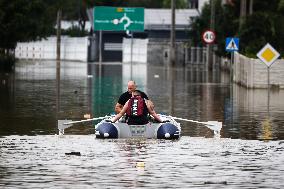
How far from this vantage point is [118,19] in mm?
105875

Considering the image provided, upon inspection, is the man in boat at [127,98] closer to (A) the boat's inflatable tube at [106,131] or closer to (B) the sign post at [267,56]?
(A) the boat's inflatable tube at [106,131]

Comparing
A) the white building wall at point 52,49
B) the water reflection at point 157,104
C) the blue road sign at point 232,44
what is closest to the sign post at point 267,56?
the water reflection at point 157,104

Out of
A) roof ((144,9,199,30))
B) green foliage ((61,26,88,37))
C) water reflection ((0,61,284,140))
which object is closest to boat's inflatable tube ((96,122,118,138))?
water reflection ((0,61,284,140))

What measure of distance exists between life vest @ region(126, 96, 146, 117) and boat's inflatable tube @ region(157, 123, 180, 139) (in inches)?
23.3

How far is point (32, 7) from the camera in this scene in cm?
7931

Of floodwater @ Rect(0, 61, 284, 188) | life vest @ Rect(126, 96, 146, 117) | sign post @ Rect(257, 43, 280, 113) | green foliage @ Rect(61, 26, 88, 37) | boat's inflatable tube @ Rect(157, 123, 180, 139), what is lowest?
floodwater @ Rect(0, 61, 284, 188)

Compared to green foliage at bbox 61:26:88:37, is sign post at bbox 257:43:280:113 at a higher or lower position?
lower

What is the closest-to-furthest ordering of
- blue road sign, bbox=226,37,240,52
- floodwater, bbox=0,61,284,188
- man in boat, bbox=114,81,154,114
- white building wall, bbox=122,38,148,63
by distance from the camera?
1. floodwater, bbox=0,61,284,188
2. man in boat, bbox=114,81,154,114
3. blue road sign, bbox=226,37,240,52
4. white building wall, bbox=122,38,148,63

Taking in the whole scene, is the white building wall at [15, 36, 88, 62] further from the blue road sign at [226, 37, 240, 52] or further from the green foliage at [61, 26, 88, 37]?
the blue road sign at [226, 37, 240, 52]

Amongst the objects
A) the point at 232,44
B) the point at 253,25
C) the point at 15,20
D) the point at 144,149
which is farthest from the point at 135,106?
the point at 15,20

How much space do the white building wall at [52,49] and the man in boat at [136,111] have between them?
3527 inches

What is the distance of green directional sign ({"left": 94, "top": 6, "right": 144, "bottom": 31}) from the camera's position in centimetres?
10531

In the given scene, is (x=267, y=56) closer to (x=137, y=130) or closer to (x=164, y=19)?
(x=137, y=130)

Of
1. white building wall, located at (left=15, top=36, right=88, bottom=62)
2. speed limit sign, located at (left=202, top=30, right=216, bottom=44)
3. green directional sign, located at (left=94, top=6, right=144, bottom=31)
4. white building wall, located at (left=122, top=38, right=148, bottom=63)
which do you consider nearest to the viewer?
speed limit sign, located at (left=202, top=30, right=216, bottom=44)
